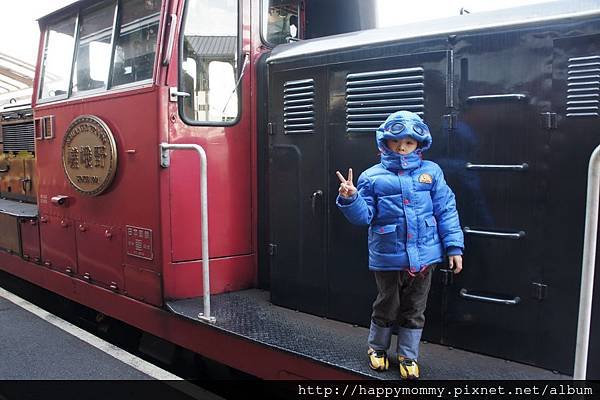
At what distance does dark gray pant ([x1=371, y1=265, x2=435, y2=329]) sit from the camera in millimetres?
2094

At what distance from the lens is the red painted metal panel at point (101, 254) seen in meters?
3.41

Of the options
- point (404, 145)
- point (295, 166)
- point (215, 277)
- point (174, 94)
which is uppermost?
point (174, 94)

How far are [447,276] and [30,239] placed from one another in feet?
12.1

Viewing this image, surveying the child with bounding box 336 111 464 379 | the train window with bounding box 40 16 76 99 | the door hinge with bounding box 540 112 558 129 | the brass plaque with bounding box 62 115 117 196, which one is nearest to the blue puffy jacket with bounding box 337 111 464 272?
the child with bounding box 336 111 464 379

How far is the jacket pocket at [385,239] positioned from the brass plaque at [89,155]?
194 cm

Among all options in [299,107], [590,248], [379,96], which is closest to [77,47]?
[299,107]

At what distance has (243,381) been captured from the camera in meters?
3.12

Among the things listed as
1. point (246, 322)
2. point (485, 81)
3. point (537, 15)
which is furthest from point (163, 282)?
point (537, 15)

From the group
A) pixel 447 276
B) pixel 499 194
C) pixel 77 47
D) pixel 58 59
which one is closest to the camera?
pixel 499 194

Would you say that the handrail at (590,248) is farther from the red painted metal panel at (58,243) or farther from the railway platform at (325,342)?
the red painted metal panel at (58,243)

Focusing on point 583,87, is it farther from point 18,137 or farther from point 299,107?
point 18,137

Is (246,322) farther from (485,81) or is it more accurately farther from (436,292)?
(485,81)

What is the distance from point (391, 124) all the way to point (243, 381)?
1.89m

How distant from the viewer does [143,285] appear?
3199 millimetres
